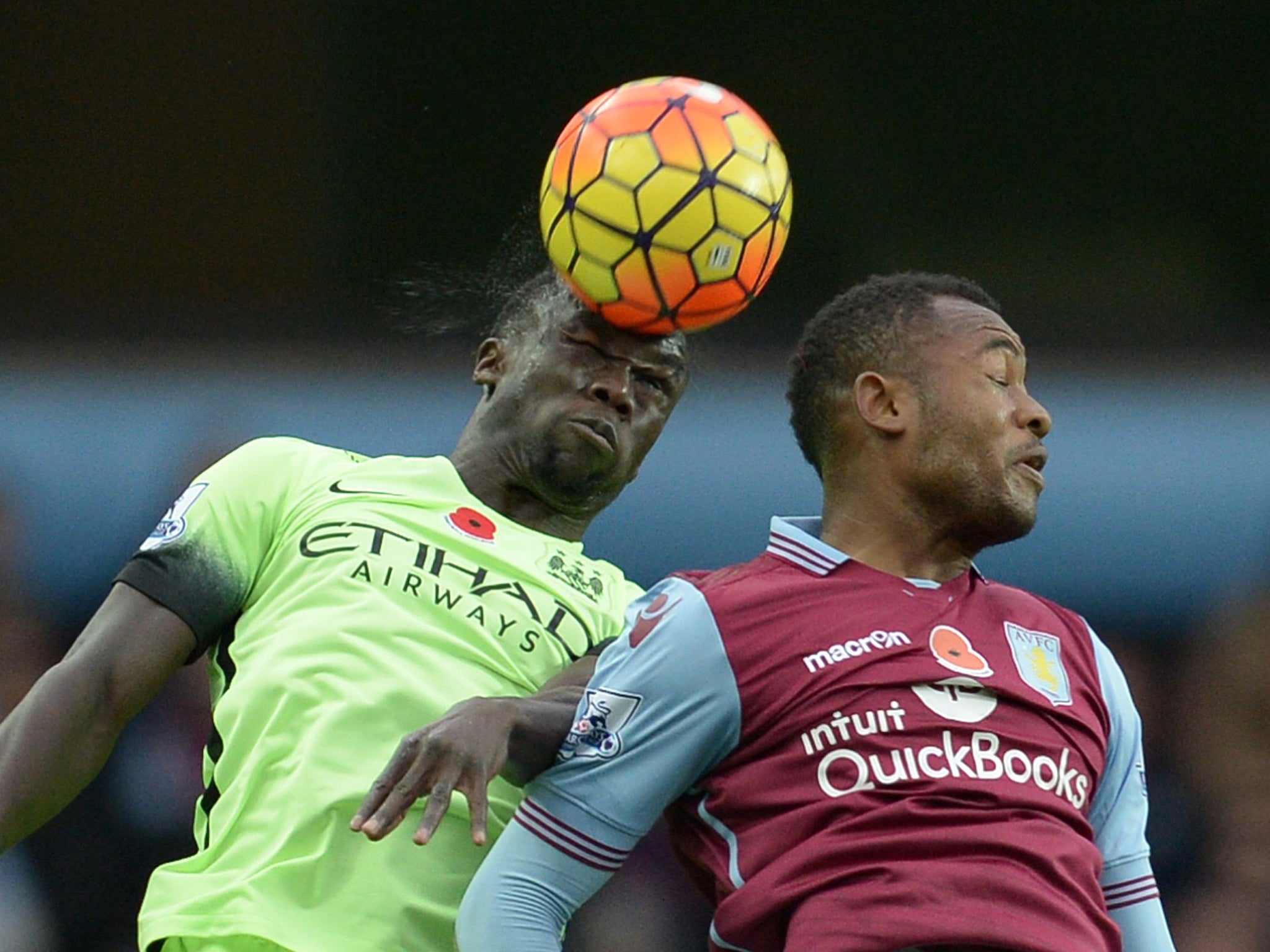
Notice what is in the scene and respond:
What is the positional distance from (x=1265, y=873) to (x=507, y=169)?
372 centimetres

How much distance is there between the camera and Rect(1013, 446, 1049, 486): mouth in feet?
9.64

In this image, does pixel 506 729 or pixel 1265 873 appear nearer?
pixel 506 729

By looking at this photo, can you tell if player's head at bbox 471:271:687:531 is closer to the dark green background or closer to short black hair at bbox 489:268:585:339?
short black hair at bbox 489:268:585:339

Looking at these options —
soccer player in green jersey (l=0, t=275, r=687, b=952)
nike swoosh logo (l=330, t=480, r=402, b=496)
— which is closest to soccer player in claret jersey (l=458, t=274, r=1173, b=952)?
soccer player in green jersey (l=0, t=275, r=687, b=952)

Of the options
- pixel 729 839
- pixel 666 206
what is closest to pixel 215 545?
pixel 666 206

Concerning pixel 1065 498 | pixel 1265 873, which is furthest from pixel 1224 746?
pixel 1065 498

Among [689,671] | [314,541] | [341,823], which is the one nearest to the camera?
[689,671]

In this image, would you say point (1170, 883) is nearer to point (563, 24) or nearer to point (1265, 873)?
point (1265, 873)

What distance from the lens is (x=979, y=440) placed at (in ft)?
9.68

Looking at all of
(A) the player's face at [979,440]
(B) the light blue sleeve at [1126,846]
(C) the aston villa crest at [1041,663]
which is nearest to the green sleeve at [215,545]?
(A) the player's face at [979,440]

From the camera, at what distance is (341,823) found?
10.3 ft

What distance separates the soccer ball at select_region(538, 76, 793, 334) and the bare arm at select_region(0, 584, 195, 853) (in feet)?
3.22

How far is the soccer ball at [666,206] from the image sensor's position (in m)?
3.43

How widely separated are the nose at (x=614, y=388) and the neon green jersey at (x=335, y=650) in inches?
11.6
